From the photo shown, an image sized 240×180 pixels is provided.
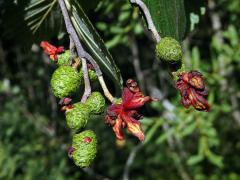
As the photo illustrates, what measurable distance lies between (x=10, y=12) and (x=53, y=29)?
0.71ft

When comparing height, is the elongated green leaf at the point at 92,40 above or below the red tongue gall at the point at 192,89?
above

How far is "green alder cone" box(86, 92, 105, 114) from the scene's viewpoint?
57.6 inches

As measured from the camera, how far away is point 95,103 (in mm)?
1470

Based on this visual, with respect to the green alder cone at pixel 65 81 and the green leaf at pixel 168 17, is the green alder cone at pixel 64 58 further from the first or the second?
the green leaf at pixel 168 17

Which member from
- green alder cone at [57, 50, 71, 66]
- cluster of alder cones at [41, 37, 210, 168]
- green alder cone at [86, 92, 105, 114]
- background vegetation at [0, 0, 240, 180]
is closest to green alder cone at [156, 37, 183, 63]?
cluster of alder cones at [41, 37, 210, 168]

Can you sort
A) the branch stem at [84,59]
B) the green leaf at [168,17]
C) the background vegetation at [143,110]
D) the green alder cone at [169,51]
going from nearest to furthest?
the green alder cone at [169,51], the branch stem at [84,59], the green leaf at [168,17], the background vegetation at [143,110]

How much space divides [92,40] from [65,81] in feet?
0.61

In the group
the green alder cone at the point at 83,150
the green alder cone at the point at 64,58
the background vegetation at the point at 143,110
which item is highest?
the green alder cone at the point at 64,58

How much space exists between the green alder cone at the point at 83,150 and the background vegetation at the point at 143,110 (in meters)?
0.47

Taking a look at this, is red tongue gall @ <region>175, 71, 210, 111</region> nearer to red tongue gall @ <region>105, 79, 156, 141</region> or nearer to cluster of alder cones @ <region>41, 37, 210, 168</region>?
cluster of alder cones @ <region>41, 37, 210, 168</region>

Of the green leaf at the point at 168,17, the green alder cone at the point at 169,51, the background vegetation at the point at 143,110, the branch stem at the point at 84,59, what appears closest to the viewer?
the green alder cone at the point at 169,51

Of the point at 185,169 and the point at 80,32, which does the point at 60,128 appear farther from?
the point at 80,32

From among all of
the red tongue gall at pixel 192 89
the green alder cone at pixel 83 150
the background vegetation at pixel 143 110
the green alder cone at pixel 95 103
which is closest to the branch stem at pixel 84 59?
the green alder cone at pixel 95 103

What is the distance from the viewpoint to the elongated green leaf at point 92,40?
4.88 ft
